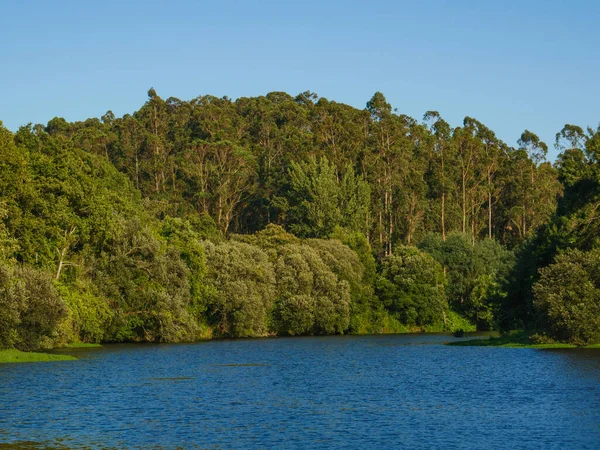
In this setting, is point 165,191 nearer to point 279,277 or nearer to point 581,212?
point 279,277

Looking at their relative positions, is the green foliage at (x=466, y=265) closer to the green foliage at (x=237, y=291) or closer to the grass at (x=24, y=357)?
the green foliage at (x=237, y=291)

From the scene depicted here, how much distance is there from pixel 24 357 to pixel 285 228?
255 feet

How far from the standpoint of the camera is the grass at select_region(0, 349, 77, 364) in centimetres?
6047

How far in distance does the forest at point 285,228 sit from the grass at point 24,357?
111 cm

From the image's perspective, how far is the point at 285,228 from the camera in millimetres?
136875

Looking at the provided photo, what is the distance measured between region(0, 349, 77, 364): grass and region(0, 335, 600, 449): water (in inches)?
105

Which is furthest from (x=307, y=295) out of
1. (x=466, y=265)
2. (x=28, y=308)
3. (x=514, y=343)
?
(x=28, y=308)

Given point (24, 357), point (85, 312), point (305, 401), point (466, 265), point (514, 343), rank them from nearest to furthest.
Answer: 1. point (305, 401)
2. point (24, 357)
3. point (85, 312)
4. point (514, 343)
5. point (466, 265)

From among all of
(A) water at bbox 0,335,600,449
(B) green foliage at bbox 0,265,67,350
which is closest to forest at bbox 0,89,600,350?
(B) green foliage at bbox 0,265,67,350

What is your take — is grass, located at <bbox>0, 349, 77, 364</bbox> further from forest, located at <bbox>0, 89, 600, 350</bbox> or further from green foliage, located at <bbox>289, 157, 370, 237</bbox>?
green foliage, located at <bbox>289, 157, 370, 237</bbox>

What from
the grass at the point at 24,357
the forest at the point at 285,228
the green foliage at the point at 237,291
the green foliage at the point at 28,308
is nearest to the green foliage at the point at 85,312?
the forest at the point at 285,228

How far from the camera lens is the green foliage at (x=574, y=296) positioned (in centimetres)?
6981

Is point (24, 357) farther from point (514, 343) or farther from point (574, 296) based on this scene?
point (514, 343)

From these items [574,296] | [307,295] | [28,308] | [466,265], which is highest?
[466,265]
